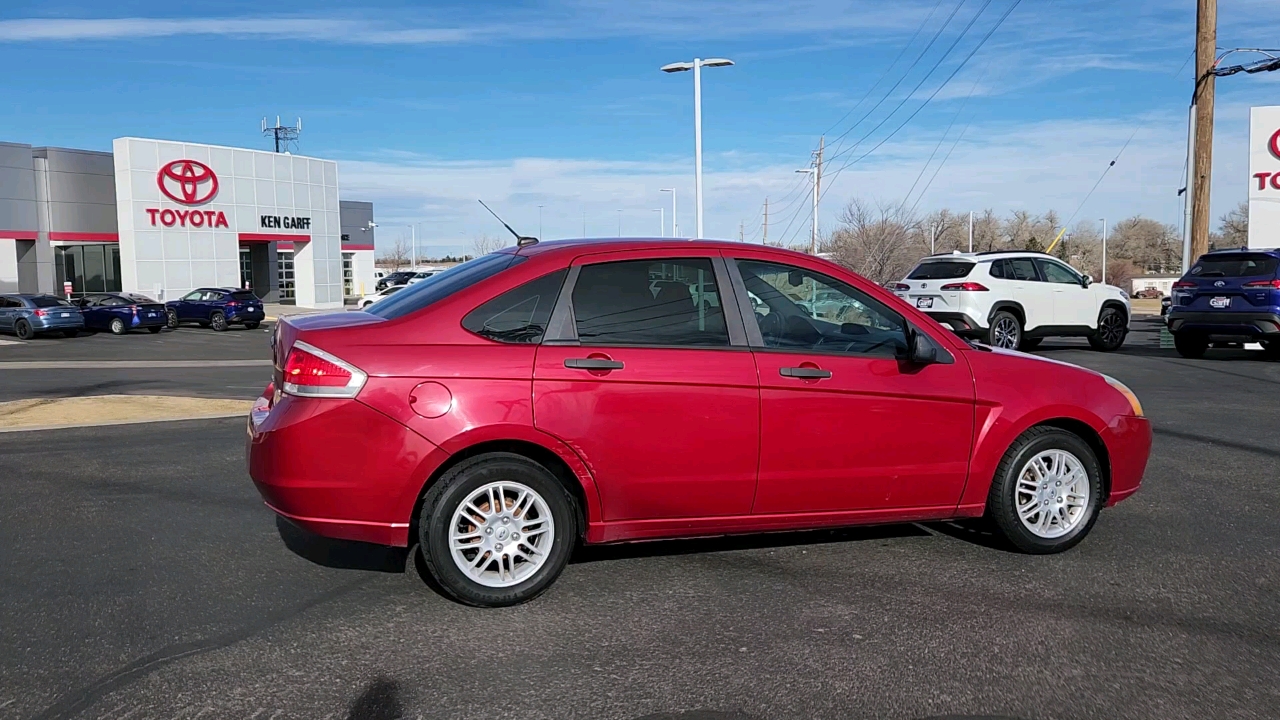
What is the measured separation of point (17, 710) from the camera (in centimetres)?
361

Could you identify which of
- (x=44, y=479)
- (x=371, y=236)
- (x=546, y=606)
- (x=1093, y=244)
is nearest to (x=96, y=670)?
(x=546, y=606)

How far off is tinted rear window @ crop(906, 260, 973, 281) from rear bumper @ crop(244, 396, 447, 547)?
1398 cm

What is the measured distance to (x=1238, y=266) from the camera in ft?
52.3

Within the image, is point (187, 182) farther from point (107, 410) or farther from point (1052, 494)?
point (1052, 494)

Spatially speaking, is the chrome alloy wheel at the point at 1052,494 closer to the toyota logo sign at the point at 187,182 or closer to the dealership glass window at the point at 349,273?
the toyota logo sign at the point at 187,182

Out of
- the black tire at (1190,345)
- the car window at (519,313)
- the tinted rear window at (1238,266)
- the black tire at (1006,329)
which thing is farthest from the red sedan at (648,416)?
the black tire at (1190,345)

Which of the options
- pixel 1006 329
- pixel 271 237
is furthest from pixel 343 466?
pixel 271 237

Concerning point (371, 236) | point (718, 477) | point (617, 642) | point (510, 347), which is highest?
point (371, 236)

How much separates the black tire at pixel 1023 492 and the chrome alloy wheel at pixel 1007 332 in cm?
1211

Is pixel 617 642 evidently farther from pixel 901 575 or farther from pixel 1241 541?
pixel 1241 541

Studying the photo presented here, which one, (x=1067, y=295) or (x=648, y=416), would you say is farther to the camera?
(x=1067, y=295)

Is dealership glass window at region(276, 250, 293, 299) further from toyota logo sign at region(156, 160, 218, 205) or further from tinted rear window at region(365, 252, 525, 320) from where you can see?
tinted rear window at region(365, 252, 525, 320)

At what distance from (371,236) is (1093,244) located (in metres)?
78.1

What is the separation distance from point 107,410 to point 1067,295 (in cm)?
1465
